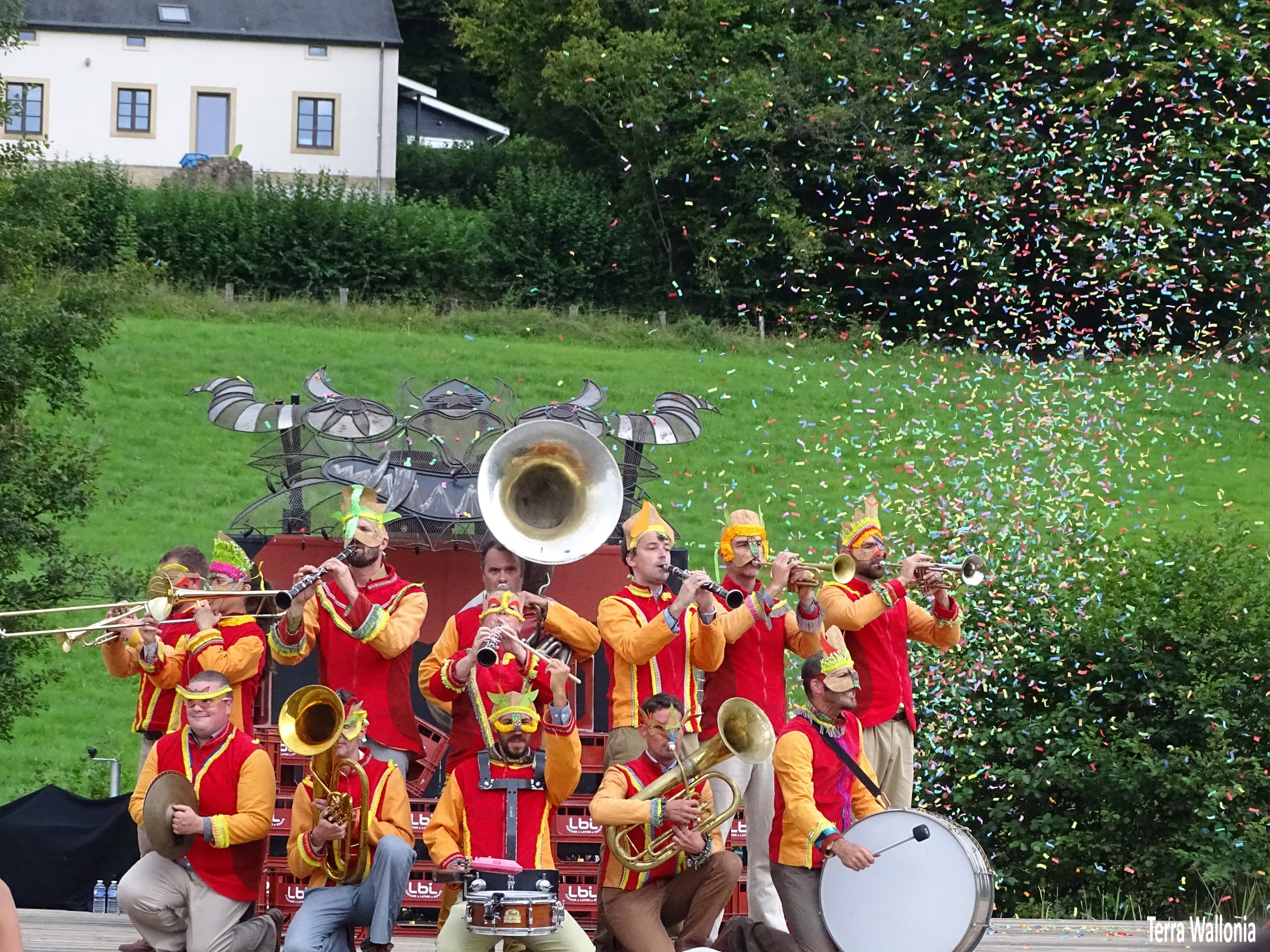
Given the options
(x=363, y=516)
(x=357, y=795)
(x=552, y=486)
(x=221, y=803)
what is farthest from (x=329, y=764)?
(x=552, y=486)

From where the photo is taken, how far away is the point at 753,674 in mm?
8172

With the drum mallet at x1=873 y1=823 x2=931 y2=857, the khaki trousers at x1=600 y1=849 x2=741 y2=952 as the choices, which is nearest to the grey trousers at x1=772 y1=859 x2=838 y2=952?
the khaki trousers at x1=600 y1=849 x2=741 y2=952

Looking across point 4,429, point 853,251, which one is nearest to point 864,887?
point 4,429

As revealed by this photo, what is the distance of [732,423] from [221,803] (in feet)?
56.1

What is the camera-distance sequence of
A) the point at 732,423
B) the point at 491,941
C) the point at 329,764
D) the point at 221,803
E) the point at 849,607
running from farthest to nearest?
1. the point at 732,423
2. the point at 849,607
3. the point at 221,803
4. the point at 329,764
5. the point at 491,941

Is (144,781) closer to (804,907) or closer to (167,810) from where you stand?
(167,810)

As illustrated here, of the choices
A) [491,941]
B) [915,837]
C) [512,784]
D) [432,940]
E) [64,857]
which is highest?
[512,784]

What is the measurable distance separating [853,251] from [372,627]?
85.8 ft

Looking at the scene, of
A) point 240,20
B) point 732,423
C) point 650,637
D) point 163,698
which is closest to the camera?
point 650,637

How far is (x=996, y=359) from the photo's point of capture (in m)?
26.6

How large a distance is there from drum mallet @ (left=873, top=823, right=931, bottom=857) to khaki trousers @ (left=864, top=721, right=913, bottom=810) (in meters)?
1.44

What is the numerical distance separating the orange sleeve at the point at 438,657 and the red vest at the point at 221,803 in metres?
0.74

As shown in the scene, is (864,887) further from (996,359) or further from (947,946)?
(996,359)

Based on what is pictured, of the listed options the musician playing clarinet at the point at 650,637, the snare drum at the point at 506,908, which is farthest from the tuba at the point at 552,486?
the snare drum at the point at 506,908
